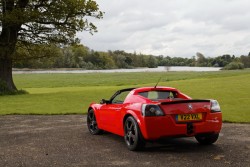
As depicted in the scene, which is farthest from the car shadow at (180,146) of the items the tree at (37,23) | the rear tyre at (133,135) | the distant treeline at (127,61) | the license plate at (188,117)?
the distant treeline at (127,61)

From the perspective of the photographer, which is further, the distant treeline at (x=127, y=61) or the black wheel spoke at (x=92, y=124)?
the distant treeline at (x=127, y=61)

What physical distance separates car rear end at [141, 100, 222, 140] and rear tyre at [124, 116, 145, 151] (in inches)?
6.5

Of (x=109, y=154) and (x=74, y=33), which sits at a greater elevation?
(x=74, y=33)

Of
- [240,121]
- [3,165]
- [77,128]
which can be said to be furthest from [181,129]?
[240,121]

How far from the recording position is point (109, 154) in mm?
6793

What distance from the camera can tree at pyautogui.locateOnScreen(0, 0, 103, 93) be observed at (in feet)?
74.9

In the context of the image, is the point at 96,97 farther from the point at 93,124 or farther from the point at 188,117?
the point at 188,117

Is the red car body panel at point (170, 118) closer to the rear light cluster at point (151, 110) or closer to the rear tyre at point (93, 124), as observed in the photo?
the rear light cluster at point (151, 110)

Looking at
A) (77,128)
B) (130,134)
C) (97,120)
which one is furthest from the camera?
(77,128)

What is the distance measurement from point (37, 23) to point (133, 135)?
745 inches

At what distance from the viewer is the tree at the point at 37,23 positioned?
2284 cm

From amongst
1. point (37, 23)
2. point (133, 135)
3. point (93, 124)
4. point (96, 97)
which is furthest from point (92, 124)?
point (37, 23)

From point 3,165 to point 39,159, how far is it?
26.0 inches

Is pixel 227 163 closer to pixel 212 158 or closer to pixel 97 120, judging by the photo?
pixel 212 158
